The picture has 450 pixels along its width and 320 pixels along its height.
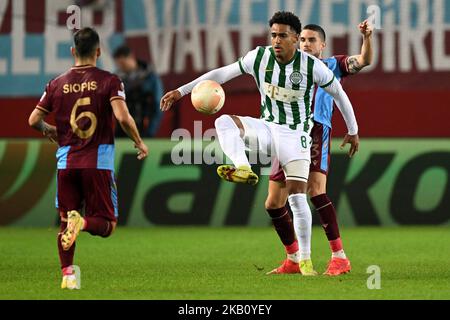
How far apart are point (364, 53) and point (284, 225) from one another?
152 centimetres

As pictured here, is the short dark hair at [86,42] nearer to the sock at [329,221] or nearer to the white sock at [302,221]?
the white sock at [302,221]

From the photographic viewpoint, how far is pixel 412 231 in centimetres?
1331

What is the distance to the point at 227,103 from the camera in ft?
48.5

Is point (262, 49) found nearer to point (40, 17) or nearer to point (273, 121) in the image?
point (273, 121)

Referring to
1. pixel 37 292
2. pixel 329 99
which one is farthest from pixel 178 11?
pixel 37 292

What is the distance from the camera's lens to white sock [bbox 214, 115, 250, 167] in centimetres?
800

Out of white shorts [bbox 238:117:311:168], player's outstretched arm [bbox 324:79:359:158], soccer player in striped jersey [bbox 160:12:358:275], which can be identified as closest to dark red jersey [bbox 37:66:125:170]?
soccer player in striped jersey [bbox 160:12:358:275]

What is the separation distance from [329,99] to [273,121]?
2.91 ft

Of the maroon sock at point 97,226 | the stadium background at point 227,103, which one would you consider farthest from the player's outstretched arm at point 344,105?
the stadium background at point 227,103

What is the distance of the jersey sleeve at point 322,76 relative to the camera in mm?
8227

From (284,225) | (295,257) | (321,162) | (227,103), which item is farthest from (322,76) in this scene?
(227,103)

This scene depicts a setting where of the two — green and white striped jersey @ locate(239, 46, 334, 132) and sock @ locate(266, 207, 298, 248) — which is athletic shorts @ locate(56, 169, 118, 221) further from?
sock @ locate(266, 207, 298, 248)

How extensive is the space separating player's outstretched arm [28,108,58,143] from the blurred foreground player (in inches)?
0.4

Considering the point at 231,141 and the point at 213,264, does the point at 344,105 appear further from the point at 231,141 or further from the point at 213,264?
the point at 213,264
